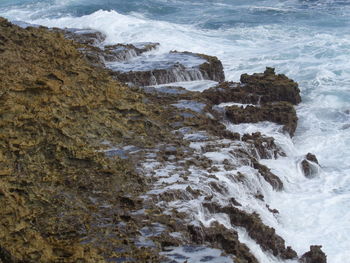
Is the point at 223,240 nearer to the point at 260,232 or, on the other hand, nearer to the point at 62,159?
the point at 260,232

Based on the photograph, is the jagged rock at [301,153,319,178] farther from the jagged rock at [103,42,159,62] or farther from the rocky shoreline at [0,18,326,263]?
the jagged rock at [103,42,159,62]

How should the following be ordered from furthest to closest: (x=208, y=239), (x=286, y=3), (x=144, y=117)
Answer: (x=286, y=3), (x=144, y=117), (x=208, y=239)

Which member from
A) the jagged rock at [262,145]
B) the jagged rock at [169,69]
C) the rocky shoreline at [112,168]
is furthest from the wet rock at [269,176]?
the jagged rock at [169,69]

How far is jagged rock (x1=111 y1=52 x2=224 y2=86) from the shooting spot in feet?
37.4

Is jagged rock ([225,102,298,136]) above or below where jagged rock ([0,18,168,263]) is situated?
below

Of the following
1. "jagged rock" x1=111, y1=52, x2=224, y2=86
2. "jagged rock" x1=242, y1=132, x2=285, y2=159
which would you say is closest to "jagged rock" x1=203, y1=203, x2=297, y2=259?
"jagged rock" x1=242, y1=132, x2=285, y2=159

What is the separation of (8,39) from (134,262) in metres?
4.78

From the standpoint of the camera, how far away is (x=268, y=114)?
9.95 metres

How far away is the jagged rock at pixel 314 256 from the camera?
610 cm

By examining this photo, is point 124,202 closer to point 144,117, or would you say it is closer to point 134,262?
point 134,262

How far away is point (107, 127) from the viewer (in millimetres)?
6988

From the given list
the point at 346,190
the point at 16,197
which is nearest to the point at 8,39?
the point at 16,197

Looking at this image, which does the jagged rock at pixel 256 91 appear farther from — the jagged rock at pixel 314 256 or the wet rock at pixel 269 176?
the jagged rock at pixel 314 256

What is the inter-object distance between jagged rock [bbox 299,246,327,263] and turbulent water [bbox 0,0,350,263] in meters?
0.40
